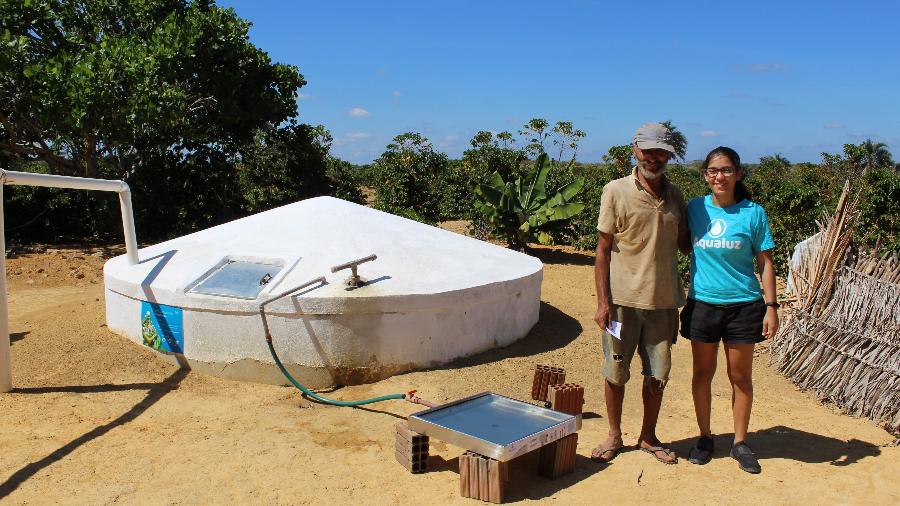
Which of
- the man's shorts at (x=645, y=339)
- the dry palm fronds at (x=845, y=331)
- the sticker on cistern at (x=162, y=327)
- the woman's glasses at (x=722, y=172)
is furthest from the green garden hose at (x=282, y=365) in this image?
the dry palm fronds at (x=845, y=331)

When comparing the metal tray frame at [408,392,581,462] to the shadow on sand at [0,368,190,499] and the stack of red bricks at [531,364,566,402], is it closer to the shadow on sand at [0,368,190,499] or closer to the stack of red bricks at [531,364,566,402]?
the stack of red bricks at [531,364,566,402]

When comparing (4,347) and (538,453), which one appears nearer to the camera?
(538,453)

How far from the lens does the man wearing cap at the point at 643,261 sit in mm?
3746

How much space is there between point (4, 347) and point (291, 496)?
2940mm

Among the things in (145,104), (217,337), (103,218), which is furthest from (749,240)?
(103,218)

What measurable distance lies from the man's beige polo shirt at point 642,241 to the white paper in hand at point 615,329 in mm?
117

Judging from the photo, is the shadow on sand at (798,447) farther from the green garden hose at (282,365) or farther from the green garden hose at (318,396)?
the green garden hose at (282,365)

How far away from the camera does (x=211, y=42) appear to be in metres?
13.6

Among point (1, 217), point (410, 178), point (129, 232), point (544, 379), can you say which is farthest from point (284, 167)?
point (544, 379)

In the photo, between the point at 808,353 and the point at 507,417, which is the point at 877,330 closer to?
the point at 808,353

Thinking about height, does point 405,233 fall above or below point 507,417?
above

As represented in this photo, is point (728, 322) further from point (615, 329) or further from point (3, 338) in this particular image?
point (3, 338)

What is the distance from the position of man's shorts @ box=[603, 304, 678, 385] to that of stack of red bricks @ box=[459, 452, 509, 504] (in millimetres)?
869

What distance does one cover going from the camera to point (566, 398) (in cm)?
479
